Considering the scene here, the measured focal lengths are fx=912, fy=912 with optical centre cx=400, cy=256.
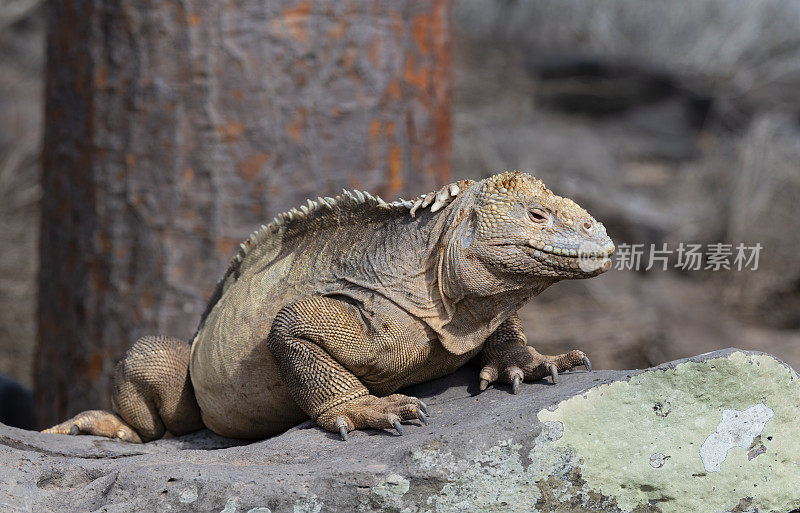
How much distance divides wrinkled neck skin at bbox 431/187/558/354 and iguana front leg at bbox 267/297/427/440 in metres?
0.21

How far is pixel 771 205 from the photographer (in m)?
12.7

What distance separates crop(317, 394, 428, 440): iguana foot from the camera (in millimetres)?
3340

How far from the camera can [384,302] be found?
366 cm

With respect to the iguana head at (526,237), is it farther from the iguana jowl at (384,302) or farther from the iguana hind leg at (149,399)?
the iguana hind leg at (149,399)

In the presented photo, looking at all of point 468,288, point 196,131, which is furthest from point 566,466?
point 196,131

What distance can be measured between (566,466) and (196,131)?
12.8ft

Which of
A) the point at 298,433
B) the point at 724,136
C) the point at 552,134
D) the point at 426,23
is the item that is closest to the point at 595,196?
the point at 552,134

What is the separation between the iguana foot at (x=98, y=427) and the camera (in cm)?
441

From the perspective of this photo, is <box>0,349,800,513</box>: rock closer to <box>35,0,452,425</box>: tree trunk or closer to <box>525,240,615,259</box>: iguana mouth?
<box>525,240,615,259</box>: iguana mouth

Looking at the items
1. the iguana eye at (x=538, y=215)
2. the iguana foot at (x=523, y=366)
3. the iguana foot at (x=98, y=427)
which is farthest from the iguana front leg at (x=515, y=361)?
the iguana foot at (x=98, y=427)

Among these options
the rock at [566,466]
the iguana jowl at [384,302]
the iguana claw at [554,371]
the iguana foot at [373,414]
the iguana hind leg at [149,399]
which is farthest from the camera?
the iguana hind leg at [149,399]

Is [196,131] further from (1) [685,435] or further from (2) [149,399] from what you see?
(1) [685,435]

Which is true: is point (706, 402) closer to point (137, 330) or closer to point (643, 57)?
point (137, 330)

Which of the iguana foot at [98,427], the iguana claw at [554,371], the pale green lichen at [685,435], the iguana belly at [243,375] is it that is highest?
the pale green lichen at [685,435]
